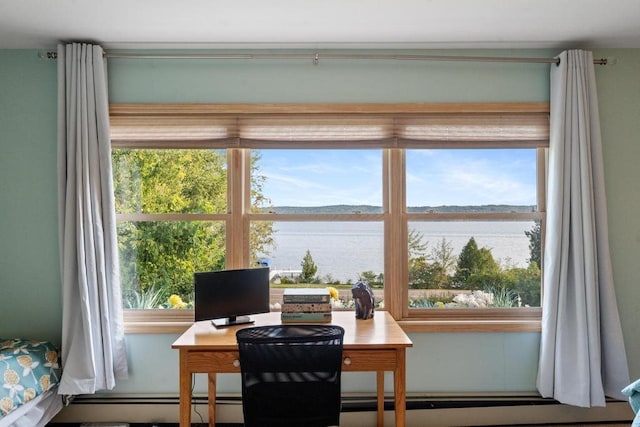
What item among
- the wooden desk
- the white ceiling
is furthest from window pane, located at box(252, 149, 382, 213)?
the wooden desk

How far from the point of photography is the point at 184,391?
7.57ft

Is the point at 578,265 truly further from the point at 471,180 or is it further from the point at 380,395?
the point at 380,395

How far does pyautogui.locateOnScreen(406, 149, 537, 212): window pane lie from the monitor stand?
1307 millimetres

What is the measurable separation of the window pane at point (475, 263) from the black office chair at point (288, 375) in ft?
3.64

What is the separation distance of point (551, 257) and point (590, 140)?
77cm

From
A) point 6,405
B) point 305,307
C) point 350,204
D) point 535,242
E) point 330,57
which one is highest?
point 330,57

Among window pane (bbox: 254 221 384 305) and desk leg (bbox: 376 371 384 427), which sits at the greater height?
window pane (bbox: 254 221 384 305)

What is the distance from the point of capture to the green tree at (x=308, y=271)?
3.10 meters

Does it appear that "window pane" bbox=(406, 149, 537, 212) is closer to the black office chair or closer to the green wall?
the green wall

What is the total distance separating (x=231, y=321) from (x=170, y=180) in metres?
1.05

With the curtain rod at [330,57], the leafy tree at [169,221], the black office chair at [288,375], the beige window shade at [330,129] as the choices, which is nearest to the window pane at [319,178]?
the beige window shade at [330,129]

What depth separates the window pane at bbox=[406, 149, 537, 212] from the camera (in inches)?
121

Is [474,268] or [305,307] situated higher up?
[474,268]

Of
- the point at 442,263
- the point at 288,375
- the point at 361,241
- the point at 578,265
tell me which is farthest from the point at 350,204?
the point at 578,265
